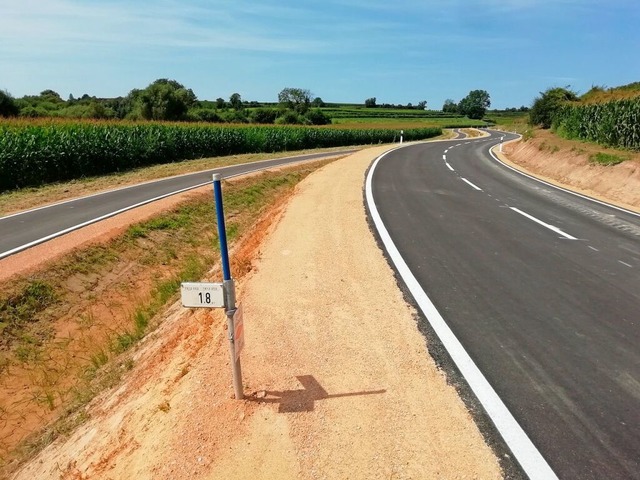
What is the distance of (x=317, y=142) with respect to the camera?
4562 cm

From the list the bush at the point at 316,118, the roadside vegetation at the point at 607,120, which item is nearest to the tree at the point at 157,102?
the bush at the point at 316,118

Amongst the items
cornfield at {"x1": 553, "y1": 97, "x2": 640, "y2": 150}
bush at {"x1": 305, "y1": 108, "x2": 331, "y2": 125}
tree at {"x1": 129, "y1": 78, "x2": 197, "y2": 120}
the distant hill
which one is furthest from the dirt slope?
bush at {"x1": 305, "y1": 108, "x2": 331, "y2": 125}

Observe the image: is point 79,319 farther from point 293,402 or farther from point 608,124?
point 608,124

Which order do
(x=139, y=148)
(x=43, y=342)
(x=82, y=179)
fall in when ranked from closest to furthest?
(x=43, y=342) → (x=82, y=179) → (x=139, y=148)

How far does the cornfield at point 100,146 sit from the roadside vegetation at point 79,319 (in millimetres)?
8761

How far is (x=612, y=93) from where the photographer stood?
25.2 metres

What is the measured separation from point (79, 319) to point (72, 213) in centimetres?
579

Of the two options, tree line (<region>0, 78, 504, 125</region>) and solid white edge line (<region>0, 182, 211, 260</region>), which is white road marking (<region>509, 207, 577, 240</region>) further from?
tree line (<region>0, 78, 504, 125</region>)

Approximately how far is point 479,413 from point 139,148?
24829mm

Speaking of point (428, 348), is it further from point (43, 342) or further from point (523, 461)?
point (43, 342)

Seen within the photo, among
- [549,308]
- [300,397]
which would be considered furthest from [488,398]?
[549,308]

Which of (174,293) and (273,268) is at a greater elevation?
(273,268)

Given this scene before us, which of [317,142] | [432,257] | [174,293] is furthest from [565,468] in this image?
[317,142]

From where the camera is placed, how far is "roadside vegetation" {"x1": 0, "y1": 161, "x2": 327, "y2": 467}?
19.9ft
